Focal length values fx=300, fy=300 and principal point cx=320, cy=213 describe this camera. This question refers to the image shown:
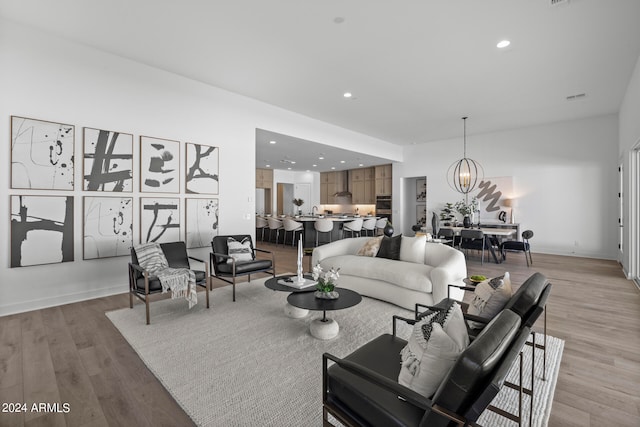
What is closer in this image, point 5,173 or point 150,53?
point 5,173

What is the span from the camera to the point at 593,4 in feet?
10.0

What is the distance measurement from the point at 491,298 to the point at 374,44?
3.27 metres

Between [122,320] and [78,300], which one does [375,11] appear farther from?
[78,300]

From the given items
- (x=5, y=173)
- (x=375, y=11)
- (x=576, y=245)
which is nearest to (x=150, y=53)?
(x=5, y=173)

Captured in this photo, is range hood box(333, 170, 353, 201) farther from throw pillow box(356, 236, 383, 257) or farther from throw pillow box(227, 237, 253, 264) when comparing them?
throw pillow box(227, 237, 253, 264)

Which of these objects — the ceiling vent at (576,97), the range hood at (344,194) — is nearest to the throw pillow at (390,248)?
the ceiling vent at (576,97)

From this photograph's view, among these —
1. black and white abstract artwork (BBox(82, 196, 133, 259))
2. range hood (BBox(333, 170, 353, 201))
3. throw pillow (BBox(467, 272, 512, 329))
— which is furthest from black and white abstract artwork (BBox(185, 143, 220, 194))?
range hood (BBox(333, 170, 353, 201))

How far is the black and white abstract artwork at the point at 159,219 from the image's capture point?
14.6 ft

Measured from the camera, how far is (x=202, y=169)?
5.07m

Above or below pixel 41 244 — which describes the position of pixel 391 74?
above

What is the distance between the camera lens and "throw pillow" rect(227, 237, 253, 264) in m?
4.47

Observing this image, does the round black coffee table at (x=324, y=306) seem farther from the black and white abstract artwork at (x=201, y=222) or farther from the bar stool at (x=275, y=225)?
the bar stool at (x=275, y=225)

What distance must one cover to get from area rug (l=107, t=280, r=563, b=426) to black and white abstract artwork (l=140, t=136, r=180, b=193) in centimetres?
175

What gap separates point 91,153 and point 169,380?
331 centimetres
